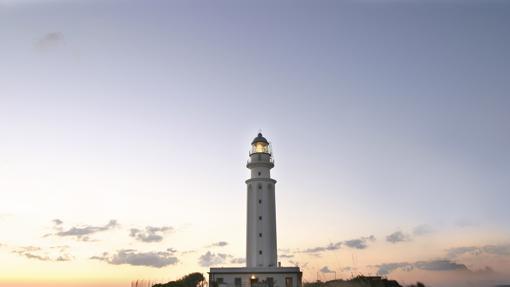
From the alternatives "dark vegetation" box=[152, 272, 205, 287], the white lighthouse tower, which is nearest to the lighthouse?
the white lighthouse tower

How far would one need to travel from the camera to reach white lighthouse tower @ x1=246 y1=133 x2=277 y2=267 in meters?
46.6

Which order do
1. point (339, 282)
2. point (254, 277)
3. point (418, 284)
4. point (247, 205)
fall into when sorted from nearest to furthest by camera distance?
1. point (418, 284)
2. point (339, 282)
3. point (254, 277)
4. point (247, 205)

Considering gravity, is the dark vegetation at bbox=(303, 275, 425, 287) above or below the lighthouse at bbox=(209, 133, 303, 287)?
below

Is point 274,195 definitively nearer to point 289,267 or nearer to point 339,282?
point 289,267

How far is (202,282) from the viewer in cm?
4656

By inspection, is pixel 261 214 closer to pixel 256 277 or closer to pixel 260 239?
pixel 260 239

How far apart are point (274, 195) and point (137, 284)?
14.3 m

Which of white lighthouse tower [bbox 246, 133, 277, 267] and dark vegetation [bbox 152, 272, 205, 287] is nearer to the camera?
dark vegetation [bbox 152, 272, 205, 287]

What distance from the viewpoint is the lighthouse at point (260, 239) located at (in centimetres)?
4456

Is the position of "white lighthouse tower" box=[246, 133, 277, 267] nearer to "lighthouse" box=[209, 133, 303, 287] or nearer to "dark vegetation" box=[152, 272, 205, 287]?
"lighthouse" box=[209, 133, 303, 287]

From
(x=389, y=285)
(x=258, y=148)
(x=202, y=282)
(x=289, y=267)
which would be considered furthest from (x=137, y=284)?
(x=389, y=285)

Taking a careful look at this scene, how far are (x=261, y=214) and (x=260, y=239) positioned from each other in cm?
220

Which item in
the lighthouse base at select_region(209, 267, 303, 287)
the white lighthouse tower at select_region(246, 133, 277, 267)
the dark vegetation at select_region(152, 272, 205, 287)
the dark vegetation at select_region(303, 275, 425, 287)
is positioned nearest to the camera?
the dark vegetation at select_region(303, 275, 425, 287)

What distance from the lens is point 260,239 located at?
46.9 m
